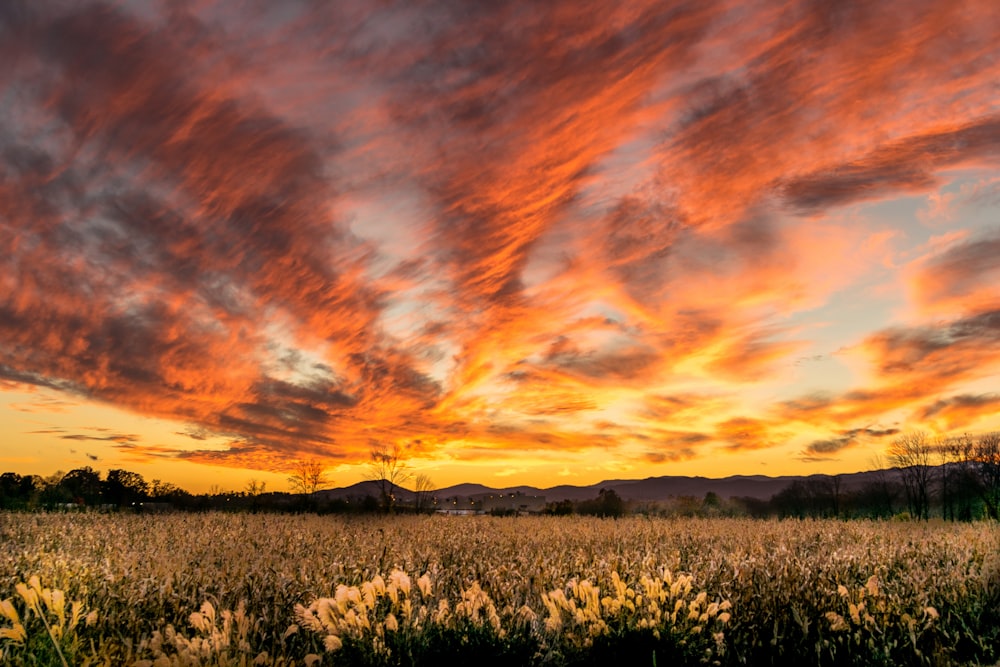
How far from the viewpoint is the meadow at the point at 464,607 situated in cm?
478

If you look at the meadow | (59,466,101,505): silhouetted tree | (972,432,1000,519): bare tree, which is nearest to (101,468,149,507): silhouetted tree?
(59,466,101,505): silhouetted tree

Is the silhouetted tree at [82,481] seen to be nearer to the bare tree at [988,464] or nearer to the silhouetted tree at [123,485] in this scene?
the silhouetted tree at [123,485]

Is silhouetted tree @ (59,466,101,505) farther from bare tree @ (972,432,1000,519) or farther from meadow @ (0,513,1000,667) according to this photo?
bare tree @ (972,432,1000,519)

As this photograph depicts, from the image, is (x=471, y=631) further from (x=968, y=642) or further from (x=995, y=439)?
(x=995, y=439)

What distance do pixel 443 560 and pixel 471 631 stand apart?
4621 millimetres

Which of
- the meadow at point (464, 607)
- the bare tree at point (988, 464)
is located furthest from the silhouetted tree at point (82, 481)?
the bare tree at point (988, 464)

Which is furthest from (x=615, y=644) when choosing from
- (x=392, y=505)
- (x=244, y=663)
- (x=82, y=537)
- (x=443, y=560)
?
(x=392, y=505)

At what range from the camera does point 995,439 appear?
6575 centimetres

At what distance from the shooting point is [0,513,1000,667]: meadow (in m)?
4.78

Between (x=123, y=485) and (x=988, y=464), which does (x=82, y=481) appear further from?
(x=988, y=464)

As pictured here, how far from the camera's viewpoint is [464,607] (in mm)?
5254

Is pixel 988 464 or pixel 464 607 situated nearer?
pixel 464 607

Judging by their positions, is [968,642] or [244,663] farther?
[968,642]

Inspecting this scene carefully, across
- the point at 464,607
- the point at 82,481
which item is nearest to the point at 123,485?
the point at 82,481
